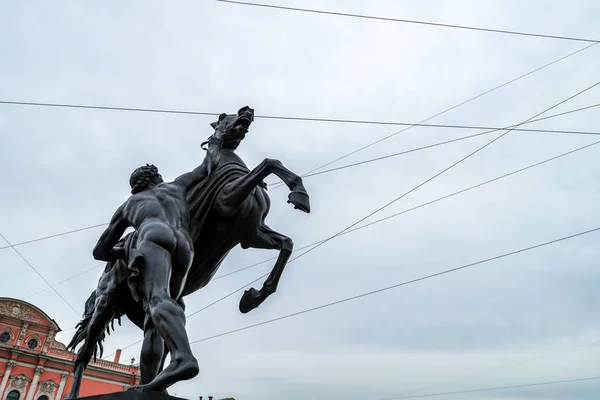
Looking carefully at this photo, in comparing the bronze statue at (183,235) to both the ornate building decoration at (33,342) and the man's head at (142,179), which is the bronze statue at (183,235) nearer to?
the man's head at (142,179)

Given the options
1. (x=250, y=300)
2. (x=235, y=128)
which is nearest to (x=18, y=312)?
(x=235, y=128)

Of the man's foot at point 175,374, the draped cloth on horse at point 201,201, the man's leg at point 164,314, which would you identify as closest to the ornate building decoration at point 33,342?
the draped cloth on horse at point 201,201

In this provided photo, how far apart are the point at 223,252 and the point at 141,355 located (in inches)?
44.1

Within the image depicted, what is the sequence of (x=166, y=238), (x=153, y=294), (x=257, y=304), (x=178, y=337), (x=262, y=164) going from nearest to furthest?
(x=178, y=337) < (x=153, y=294) < (x=166, y=238) < (x=262, y=164) < (x=257, y=304)

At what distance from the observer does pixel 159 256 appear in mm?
3666

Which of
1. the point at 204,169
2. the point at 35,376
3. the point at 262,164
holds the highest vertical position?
the point at 35,376

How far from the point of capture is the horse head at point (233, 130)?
4.80m

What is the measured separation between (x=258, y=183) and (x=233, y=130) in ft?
2.92

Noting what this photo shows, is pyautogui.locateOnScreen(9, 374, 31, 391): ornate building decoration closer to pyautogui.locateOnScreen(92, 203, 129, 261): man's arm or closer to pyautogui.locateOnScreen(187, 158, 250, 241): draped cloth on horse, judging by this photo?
pyautogui.locateOnScreen(92, 203, 129, 261): man's arm

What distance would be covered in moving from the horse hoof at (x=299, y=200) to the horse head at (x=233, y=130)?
131 cm

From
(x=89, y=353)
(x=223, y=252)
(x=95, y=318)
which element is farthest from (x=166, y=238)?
→ (x=89, y=353)

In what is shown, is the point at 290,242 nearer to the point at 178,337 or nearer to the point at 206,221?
the point at 206,221

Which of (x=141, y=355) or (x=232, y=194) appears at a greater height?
(x=232, y=194)

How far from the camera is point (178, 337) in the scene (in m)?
3.14
